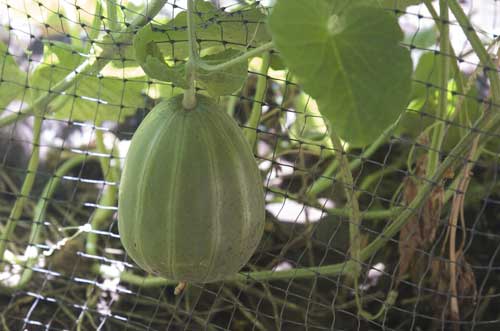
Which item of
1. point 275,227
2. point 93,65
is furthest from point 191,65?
point 275,227

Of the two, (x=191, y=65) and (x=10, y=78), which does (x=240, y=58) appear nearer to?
(x=191, y=65)

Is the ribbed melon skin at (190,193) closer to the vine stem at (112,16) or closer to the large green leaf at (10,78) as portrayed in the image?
the vine stem at (112,16)

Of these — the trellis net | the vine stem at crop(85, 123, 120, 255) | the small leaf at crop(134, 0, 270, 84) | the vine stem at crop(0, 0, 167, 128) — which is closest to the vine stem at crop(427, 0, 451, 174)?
the trellis net

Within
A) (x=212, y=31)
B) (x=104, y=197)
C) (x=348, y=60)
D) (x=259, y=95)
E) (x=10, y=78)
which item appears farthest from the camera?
(x=104, y=197)

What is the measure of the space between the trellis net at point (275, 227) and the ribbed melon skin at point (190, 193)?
0.68ft

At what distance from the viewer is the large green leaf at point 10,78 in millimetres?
1006

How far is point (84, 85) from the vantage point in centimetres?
100

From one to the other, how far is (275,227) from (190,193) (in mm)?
468

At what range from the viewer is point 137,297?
1.03 metres

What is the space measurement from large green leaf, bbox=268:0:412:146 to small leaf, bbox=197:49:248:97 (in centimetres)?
15

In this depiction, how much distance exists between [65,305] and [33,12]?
0.46 m

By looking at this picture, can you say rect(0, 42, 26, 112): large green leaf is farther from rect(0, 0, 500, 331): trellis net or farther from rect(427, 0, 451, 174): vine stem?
rect(427, 0, 451, 174): vine stem

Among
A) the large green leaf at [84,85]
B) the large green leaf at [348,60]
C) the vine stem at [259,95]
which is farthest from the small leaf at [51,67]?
the large green leaf at [348,60]

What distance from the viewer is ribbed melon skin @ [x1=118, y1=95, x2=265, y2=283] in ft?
1.97
